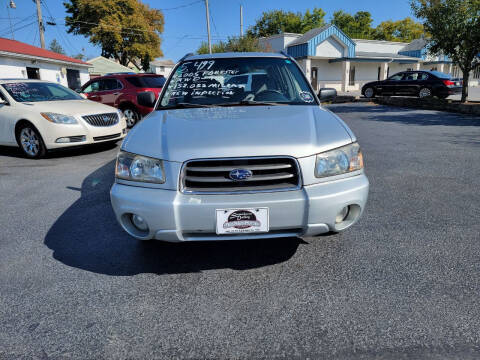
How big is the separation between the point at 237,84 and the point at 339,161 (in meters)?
1.58

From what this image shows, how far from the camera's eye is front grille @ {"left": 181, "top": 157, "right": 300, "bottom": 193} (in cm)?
220

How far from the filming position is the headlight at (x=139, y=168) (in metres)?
2.26

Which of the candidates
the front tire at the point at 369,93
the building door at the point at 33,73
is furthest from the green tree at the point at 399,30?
the building door at the point at 33,73

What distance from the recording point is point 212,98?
11.0 feet

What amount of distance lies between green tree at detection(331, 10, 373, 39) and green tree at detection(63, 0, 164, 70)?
34651 mm

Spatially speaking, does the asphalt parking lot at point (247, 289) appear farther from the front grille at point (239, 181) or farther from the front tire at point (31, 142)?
the front tire at point (31, 142)

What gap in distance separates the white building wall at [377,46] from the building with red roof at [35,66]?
28751 mm

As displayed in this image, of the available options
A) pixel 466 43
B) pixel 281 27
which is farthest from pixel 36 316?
pixel 281 27

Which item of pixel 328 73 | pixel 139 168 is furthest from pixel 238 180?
pixel 328 73

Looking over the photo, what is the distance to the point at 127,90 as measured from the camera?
10.0m

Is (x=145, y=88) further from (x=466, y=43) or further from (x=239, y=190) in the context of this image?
(x=466, y=43)

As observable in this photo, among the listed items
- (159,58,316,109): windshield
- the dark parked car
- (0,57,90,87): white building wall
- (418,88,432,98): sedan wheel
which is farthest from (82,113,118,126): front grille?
(418,88,432,98): sedan wheel

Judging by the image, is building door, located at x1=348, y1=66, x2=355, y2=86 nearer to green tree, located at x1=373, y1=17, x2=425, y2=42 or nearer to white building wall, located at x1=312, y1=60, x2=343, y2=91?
white building wall, located at x1=312, y1=60, x2=343, y2=91

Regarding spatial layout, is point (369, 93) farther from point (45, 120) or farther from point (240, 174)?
point (240, 174)
